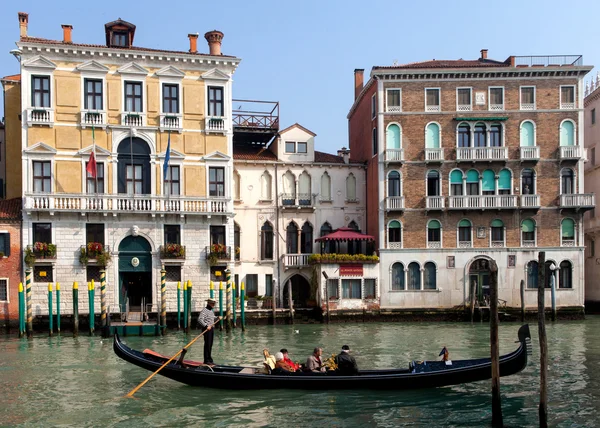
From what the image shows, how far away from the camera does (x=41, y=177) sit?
2614cm

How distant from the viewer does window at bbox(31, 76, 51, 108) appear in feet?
86.1

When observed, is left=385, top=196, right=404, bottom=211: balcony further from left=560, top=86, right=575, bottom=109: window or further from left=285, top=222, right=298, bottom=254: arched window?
left=560, top=86, right=575, bottom=109: window

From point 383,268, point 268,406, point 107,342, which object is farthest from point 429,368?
point 383,268

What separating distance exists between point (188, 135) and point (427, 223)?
33.9ft

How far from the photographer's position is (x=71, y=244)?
26156mm

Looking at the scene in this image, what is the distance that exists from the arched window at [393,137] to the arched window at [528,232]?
6111 millimetres

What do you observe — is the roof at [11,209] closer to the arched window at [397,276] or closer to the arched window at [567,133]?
the arched window at [397,276]

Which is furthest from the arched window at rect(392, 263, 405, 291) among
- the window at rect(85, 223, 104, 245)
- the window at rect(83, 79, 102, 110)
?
the window at rect(83, 79, 102, 110)

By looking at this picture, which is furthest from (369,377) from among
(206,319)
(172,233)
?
(172,233)

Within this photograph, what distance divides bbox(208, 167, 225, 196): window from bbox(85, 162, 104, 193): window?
399 cm

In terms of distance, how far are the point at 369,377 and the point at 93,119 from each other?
17.0 metres

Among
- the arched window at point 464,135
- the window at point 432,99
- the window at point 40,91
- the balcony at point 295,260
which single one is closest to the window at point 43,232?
the window at point 40,91

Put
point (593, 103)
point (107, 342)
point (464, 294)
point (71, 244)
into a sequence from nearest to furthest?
1. point (107, 342)
2. point (71, 244)
3. point (464, 294)
4. point (593, 103)

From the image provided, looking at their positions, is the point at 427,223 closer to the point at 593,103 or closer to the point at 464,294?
the point at 464,294
